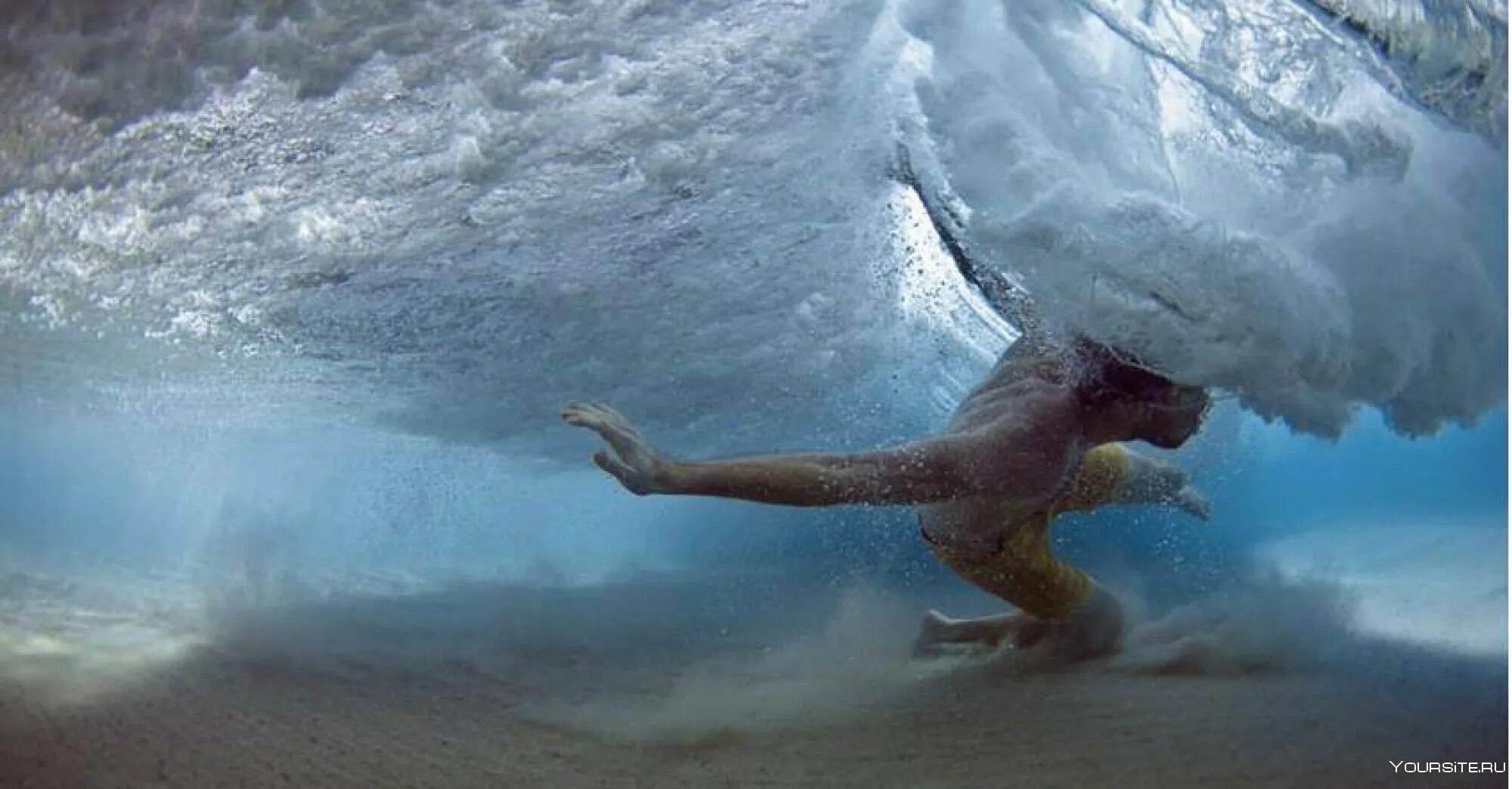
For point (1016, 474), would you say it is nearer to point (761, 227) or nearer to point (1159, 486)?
point (1159, 486)

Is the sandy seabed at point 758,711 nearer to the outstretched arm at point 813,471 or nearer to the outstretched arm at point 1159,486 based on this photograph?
the outstretched arm at point 1159,486

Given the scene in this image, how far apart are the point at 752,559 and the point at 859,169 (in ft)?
79.0

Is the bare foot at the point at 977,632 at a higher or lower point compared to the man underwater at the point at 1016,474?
lower

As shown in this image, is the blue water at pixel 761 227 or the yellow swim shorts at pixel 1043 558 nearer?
the blue water at pixel 761 227

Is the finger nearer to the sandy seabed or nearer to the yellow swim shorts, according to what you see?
the sandy seabed

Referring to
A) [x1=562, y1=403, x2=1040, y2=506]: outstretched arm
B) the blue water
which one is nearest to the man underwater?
[x1=562, y1=403, x2=1040, y2=506]: outstretched arm

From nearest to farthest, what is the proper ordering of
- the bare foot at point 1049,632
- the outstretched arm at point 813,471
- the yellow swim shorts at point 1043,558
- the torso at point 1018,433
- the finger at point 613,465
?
the finger at point 613,465, the outstretched arm at point 813,471, the torso at point 1018,433, the yellow swim shorts at point 1043,558, the bare foot at point 1049,632

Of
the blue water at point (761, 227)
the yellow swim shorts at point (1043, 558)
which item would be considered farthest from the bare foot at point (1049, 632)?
the blue water at point (761, 227)

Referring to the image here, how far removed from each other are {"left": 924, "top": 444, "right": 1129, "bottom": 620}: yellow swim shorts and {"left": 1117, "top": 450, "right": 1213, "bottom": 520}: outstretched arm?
0.37 feet

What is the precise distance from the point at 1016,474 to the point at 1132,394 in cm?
95

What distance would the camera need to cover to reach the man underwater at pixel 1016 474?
4.29 m

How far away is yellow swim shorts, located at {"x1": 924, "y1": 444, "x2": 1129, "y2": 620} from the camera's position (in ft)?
18.9

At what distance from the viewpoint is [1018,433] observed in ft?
16.2

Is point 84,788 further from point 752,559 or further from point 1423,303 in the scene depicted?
point 752,559
